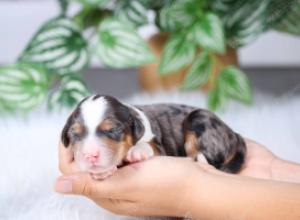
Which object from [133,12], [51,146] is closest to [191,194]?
[51,146]

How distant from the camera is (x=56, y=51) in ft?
5.69

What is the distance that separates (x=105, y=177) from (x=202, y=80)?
36.0 inches

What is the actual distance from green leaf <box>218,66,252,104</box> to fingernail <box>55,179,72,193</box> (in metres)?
0.92

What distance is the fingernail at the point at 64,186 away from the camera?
0.94 metres

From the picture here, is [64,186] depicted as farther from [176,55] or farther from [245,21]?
[245,21]

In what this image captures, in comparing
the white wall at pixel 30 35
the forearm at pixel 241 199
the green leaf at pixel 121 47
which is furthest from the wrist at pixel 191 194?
the white wall at pixel 30 35

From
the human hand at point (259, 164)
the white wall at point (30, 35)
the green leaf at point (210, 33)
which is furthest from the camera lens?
the white wall at point (30, 35)

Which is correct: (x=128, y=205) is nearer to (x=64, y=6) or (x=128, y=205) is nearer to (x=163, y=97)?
(x=163, y=97)

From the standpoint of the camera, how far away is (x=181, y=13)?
1.75 meters

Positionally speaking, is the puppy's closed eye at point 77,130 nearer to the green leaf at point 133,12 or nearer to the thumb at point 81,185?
the thumb at point 81,185

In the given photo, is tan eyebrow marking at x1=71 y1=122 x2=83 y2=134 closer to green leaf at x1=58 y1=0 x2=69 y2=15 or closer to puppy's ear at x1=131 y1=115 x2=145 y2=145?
puppy's ear at x1=131 y1=115 x2=145 y2=145

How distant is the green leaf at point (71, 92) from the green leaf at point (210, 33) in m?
0.35

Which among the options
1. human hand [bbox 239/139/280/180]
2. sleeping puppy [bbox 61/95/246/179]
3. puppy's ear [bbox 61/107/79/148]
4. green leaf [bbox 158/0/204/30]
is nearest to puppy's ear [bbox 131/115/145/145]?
sleeping puppy [bbox 61/95/246/179]

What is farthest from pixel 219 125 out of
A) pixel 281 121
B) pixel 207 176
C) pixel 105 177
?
pixel 281 121
